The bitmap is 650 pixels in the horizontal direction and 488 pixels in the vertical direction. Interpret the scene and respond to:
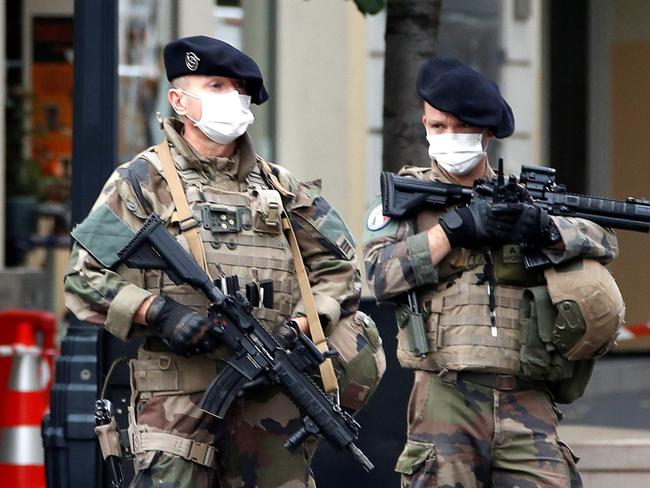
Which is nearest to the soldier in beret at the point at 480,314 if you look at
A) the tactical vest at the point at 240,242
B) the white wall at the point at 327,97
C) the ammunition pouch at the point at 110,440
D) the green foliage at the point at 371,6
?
the tactical vest at the point at 240,242

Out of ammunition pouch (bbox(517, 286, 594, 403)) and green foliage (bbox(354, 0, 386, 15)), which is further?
green foliage (bbox(354, 0, 386, 15))

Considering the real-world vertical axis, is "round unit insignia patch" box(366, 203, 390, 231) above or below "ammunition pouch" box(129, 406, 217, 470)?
above

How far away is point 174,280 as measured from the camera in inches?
202

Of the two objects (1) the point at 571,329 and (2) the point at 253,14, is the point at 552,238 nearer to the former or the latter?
(1) the point at 571,329

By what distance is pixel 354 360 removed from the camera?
5402mm

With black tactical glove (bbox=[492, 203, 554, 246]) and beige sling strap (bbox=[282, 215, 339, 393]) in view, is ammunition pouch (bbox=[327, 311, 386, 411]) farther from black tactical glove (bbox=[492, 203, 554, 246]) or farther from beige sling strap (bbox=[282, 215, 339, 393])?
black tactical glove (bbox=[492, 203, 554, 246])

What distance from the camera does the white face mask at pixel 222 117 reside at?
5.26 m

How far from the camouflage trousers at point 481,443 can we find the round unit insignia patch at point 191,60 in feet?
4.10

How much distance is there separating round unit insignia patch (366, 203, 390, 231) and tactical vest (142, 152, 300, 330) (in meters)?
0.45

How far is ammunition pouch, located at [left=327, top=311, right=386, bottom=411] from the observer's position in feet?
17.7

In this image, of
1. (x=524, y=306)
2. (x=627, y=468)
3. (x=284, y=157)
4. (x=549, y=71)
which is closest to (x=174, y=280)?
(x=524, y=306)

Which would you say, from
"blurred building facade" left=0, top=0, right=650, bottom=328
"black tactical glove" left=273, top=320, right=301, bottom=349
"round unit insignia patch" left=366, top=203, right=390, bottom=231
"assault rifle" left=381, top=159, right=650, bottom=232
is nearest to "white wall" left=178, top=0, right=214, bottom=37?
"blurred building facade" left=0, top=0, right=650, bottom=328

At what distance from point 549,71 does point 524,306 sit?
24.2 feet

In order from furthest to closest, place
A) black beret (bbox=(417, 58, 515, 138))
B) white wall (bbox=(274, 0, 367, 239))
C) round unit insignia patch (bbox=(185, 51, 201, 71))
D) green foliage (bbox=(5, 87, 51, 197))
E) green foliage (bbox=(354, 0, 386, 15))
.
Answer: green foliage (bbox=(5, 87, 51, 197))
white wall (bbox=(274, 0, 367, 239))
green foliage (bbox=(354, 0, 386, 15))
black beret (bbox=(417, 58, 515, 138))
round unit insignia patch (bbox=(185, 51, 201, 71))
